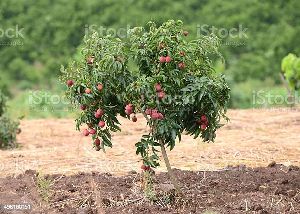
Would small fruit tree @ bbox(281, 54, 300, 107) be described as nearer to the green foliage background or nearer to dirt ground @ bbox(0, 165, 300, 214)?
dirt ground @ bbox(0, 165, 300, 214)

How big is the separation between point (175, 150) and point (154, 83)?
316 cm

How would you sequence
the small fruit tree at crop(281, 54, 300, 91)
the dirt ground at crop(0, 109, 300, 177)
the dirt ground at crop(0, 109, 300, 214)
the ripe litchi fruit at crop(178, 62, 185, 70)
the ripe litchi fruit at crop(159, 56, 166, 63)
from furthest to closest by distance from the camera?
the small fruit tree at crop(281, 54, 300, 91) → the dirt ground at crop(0, 109, 300, 177) → the dirt ground at crop(0, 109, 300, 214) → the ripe litchi fruit at crop(178, 62, 185, 70) → the ripe litchi fruit at crop(159, 56, 166, 63)

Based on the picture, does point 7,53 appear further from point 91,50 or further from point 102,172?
point 91,50

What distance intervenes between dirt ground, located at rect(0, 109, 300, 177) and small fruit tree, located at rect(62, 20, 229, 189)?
69.0 inches

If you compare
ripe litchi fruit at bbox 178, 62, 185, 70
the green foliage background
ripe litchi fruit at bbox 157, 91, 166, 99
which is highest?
the green foliage background

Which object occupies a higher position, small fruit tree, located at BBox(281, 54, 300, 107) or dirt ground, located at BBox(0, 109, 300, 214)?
small fruit tree, located at BBox(281, 54, 300, 107)

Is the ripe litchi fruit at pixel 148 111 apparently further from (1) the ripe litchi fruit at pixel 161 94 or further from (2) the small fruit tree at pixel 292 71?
(2) the small fruit tree at pixel 292 71

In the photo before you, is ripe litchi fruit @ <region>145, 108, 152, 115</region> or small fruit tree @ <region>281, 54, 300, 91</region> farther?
small fruit tree @ <region>281, 54, 300, 91</region>

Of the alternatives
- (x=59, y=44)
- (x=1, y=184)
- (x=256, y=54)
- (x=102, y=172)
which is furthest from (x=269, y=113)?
(x=59, y=44)

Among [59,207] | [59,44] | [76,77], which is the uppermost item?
[59,44]

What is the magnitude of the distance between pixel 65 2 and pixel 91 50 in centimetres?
1715

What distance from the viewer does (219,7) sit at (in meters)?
21.0

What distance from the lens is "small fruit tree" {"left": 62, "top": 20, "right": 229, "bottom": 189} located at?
217 inches

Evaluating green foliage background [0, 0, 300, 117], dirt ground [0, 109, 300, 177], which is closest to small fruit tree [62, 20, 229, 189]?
dirt ground [0, 109, 300, 177]
